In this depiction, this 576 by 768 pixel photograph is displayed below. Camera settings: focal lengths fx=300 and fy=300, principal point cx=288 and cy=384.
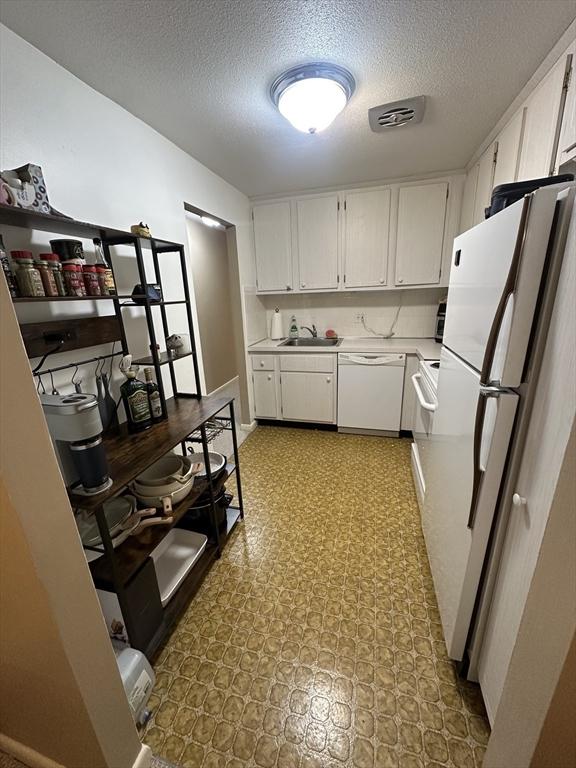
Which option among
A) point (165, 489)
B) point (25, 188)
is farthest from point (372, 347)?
point (25, 188)

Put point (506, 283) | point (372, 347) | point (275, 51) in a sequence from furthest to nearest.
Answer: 1. point (372, 347)
2. point (275, 51)
3. point (506, 283)

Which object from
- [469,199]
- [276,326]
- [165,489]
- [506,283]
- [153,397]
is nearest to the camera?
[506,283]

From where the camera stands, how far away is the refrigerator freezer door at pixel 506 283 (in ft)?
2.25

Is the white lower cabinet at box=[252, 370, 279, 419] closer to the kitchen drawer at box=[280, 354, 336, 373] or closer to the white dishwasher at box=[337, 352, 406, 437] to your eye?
the kitchen drawer at box=[280, 354, 336, 373]

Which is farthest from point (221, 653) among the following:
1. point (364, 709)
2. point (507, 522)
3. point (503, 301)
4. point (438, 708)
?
point (503, 301)

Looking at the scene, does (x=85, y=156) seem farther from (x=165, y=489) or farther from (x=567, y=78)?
(x=567, y=78)

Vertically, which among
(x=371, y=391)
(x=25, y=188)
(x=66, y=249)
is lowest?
(x=371, y=391)

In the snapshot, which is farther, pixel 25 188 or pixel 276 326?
pixel 276 326

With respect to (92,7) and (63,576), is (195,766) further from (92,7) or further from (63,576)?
(92,7)

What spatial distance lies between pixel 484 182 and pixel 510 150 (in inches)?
15.7

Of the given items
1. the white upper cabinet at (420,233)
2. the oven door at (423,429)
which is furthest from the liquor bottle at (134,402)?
the white upper cabinet at (420,233)

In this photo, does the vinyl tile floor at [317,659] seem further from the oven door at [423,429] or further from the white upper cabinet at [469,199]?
the white upper cabinet at [469,199]

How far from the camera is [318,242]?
2965mm

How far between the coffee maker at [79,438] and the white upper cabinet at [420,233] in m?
2.78
